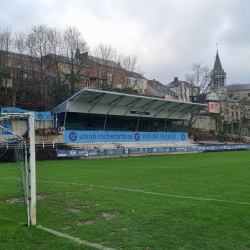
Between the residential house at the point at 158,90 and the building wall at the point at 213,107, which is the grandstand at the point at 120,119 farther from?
the building wall at the point at 213,107

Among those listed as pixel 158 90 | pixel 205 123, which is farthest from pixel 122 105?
pixel 158 90

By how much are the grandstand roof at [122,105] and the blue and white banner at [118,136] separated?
141 inches

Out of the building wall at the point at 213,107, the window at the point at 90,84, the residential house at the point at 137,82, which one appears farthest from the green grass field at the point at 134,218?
the building wall at the point at 213,107

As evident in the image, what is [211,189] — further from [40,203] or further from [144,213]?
[40,203]

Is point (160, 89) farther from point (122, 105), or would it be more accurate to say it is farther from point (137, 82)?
point (122, 105)

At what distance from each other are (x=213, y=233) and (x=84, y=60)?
162 feet

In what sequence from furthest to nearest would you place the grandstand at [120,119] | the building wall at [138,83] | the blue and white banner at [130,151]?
the building wall at [138,83], the grandstand at [120,119], the blue and white banner at [130,151]

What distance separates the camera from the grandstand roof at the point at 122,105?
38969mm

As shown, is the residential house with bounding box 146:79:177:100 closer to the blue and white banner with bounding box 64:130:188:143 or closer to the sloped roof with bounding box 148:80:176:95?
the sloped roof with bounding box 148:80:176:95

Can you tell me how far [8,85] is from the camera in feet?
157

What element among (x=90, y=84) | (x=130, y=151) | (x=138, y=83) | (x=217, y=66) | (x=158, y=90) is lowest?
(x=130, y=151)

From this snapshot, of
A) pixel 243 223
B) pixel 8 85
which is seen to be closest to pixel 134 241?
pixel 243 223

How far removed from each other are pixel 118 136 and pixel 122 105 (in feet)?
18.0

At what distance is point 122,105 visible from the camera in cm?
4438
